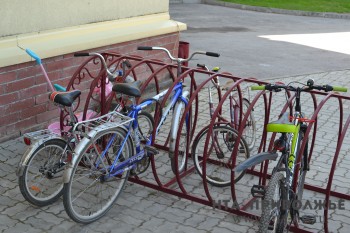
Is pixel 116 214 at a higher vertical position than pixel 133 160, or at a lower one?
lower

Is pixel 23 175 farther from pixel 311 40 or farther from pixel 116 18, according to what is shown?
pixel 311 40

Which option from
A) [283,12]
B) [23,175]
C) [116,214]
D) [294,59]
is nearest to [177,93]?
[116,214]

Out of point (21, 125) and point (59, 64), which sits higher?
point (59, 64)

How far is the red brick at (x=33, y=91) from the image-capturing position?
5785mm

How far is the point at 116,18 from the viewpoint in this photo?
701 cm

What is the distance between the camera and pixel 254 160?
3617 millimetres

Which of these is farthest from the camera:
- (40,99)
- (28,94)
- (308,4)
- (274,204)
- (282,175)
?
(308,4)

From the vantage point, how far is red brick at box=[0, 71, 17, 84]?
5504mm

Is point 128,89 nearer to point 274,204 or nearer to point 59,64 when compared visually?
point 274,204

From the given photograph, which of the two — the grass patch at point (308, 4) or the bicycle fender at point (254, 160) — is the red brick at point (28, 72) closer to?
the bicycle fender at point (254, 160)

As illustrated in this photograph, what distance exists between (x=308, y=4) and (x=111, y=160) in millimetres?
16726

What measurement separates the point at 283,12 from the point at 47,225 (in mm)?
15681

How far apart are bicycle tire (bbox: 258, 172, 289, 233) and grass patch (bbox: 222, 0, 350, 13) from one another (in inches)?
623

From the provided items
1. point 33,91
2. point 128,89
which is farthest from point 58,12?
point 128,89
